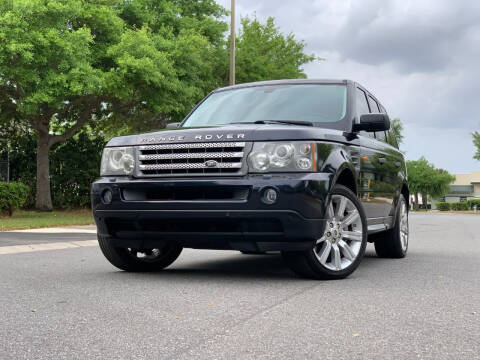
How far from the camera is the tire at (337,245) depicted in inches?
233

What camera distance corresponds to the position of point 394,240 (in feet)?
28.5

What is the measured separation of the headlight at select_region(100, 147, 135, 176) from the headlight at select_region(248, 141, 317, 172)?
1.20 metres

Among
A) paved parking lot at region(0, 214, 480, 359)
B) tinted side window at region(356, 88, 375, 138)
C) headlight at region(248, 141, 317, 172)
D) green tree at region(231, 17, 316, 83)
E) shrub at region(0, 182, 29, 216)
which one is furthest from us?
green tree at region(231, 17, 316, 83)

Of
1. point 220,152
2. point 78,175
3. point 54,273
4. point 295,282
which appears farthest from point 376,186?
point 78,175

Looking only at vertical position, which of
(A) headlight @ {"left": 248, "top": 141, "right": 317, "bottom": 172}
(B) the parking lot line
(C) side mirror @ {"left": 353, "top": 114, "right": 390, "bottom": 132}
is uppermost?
(C) side mirror @ {"left": 353, "top": 114, "right": 390, "bottom": 132}

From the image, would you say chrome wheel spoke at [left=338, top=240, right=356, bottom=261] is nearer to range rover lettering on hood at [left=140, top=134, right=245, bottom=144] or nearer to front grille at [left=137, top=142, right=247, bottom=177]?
front grille at [left=137, top=142, right=247, bottom=177]

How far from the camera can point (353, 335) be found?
396 cm

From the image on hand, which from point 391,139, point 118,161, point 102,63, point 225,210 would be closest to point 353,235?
point 225,210

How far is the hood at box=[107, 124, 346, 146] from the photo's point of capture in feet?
18.7

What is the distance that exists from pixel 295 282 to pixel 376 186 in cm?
200

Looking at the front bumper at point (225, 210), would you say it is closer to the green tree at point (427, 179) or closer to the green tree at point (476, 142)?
the green tree at point (476, 142)

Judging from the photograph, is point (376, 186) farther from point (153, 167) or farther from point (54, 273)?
point (54, 273)

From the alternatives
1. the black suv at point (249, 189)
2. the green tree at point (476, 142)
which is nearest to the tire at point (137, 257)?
the black suv at point (249, 189)

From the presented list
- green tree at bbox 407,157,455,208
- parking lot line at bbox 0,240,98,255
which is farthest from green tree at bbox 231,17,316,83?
green tree at bbox 407,157,455,208
